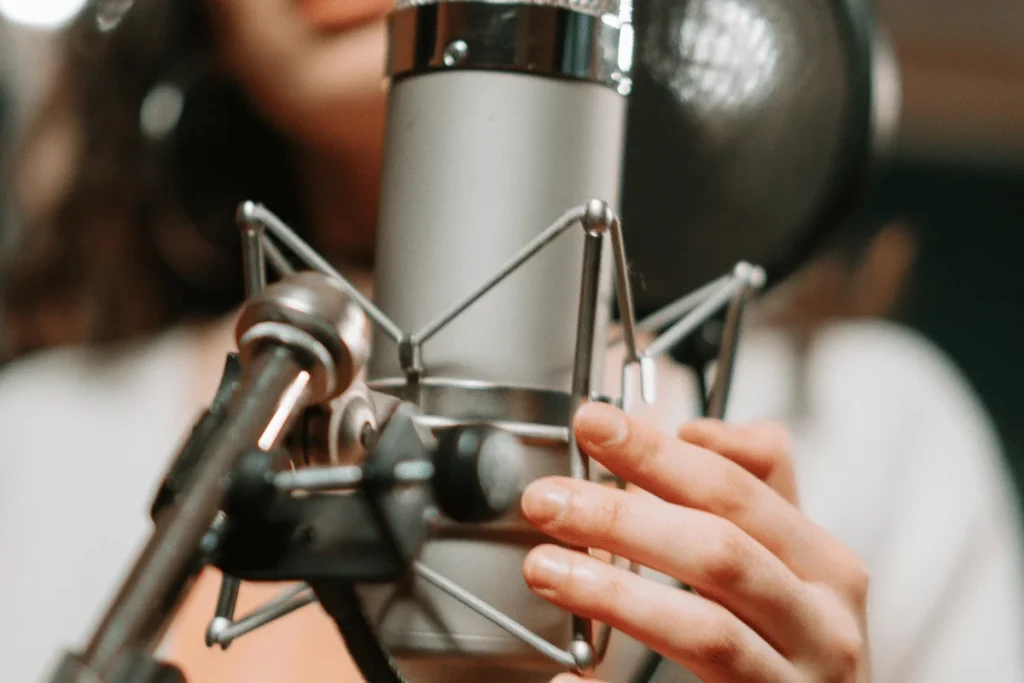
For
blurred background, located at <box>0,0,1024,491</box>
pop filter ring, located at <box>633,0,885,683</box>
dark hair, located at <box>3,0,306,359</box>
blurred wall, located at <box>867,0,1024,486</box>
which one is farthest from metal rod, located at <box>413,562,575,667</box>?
blurred wall, located at <box>867,0,1024,486</box>

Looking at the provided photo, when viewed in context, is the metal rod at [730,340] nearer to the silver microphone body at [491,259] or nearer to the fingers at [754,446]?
the fingers at [754,446]

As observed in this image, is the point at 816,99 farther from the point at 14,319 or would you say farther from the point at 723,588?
the point at 14,319

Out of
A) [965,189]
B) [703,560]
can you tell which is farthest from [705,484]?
[965,189]

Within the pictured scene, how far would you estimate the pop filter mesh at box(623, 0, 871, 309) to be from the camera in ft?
1.64

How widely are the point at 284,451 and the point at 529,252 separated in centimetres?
→ 10

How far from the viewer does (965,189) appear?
1.73 meters

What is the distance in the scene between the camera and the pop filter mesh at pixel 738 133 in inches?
19.7

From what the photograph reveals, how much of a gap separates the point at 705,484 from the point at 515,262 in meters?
0.14

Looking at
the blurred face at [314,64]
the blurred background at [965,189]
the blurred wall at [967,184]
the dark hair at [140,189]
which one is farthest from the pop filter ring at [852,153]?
the blurred wall at [967,184]

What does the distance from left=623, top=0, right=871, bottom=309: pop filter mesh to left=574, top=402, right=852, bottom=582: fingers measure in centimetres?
12

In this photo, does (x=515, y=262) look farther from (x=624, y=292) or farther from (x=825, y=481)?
(x=825, y=481)

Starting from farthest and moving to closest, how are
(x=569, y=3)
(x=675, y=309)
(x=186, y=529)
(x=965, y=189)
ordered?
(x=965, y=189), (x=675, y=309), (x=569, y=3), (x=186, y=529)

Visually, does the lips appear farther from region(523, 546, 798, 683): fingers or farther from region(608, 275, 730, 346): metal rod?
region(523, 546, 798, 683): fingers

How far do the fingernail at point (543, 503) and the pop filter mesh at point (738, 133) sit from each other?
0.19 metres
